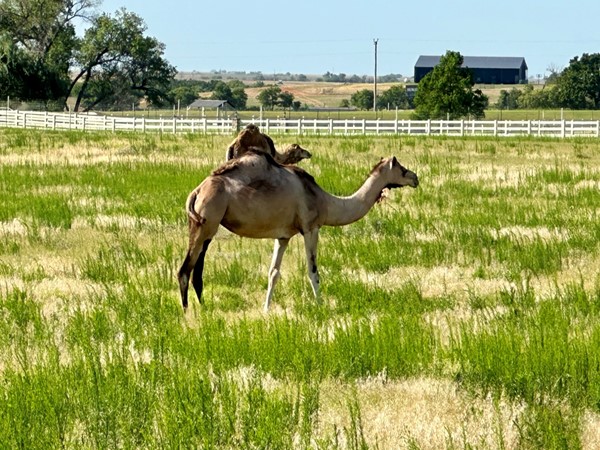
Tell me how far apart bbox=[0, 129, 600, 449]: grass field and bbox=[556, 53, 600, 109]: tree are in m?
94.1

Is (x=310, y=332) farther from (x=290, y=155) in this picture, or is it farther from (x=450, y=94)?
(x=450, y=94)

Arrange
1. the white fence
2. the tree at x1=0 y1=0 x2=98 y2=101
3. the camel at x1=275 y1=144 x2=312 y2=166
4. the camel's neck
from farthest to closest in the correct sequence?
the tree at x1=0 y1=0 x2=98 y2=101 < the white fence < the camel at x1=275 y1=144 x2=312 y2=166 < the camel's neck

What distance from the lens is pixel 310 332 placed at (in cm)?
922

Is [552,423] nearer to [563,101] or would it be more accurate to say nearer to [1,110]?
[1,110]

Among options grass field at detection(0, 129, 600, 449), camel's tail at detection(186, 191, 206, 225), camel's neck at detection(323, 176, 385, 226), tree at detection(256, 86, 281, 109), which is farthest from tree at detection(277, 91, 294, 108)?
camel's tail at detection(186, 191, 206, 225)

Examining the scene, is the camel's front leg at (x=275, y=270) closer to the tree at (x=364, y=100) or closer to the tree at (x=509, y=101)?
the tree at (x=509, y=101)

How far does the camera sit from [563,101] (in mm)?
114750

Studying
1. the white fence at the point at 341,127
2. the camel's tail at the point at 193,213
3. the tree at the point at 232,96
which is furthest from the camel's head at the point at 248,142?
the tree at the point at 232,96

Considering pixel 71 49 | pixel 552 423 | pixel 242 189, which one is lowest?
pixel 552 423

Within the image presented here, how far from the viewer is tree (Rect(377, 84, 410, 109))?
6058 inches

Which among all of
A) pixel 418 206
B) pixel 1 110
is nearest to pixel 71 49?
pixel 1 110

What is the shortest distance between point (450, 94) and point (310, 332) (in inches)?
2622

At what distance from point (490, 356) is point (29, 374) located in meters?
3.23

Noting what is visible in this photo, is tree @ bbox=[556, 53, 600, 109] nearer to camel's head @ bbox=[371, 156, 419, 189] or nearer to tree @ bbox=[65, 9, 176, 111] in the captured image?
tree @ bbox=[65, 9, 176, 111]
